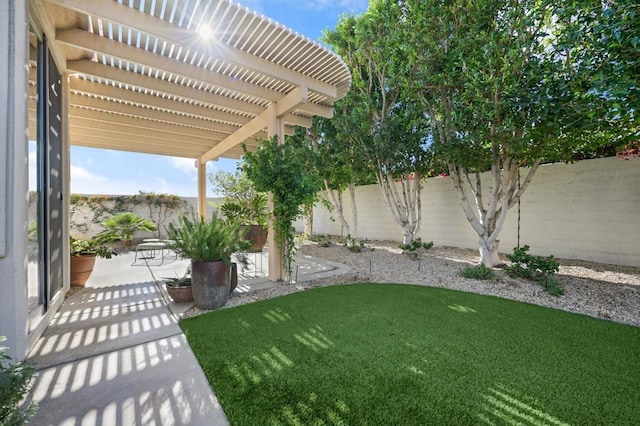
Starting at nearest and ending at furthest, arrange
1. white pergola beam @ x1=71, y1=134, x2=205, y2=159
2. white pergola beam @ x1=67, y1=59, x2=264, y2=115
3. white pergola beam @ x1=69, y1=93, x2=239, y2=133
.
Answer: white pergola beam @ x1=67, y1=59, x2=264, y2=115
white pergola beam @ x1=69, y1=93, x2=239, y2=133
white pergola beam @ x1=71, y1=134, x2=205, y2=159

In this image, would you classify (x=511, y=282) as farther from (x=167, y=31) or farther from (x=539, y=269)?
(x=167, y=31)

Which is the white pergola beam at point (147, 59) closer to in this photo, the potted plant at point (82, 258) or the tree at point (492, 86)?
the potted plant at point (82, 258)

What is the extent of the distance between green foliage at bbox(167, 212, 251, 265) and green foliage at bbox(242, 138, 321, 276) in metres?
1.01

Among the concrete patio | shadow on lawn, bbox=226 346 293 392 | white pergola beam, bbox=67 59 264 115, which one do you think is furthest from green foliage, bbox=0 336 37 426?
white pergola beam, bbox=67 59 264 115

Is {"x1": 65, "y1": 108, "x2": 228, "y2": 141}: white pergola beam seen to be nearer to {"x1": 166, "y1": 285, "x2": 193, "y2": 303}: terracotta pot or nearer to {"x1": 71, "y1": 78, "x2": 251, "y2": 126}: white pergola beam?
{"x1": 71, "y1": 78, "x2": 251, "y2": 126}: white pergola beam

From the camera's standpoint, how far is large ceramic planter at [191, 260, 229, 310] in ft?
11.3

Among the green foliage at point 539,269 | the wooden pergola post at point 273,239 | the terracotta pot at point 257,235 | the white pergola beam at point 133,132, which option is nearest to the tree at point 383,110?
the wooden pergola post at point 273,239

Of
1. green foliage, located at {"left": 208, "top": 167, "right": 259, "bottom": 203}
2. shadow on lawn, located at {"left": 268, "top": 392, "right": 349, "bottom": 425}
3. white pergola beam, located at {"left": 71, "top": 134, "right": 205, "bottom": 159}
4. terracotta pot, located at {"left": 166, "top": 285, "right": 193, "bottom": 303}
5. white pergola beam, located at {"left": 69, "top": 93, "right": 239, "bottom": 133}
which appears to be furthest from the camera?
green foliage, located at {"left": 208, "top": 167, "right": 259, "bottom": 203}

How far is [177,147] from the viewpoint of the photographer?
7.75 metres

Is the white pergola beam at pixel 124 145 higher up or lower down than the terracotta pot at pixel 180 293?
higher up

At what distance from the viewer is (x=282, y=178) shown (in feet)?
14.3

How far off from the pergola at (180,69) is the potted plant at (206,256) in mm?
1398

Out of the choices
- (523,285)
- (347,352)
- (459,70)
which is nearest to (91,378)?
(347,352)

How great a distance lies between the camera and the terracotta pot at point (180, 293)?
371 cm
